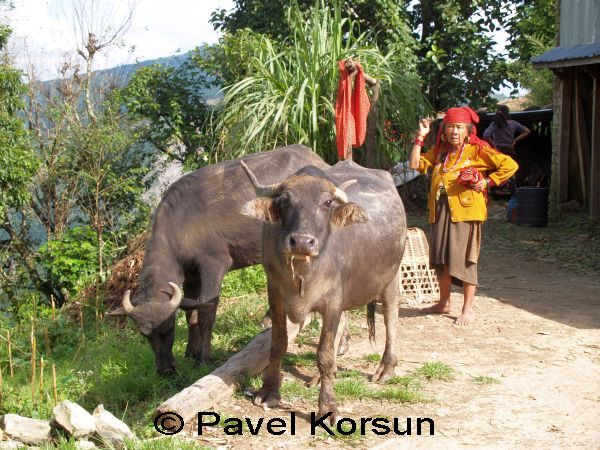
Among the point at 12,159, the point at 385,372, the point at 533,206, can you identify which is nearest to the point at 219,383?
the point at 385,372

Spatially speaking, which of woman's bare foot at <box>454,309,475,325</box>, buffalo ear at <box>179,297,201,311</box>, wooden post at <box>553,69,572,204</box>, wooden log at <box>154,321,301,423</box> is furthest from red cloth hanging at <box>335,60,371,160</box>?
wooden post at <box>553,69,572,204</box>

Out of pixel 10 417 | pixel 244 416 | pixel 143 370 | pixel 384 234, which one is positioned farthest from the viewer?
pixel 143 370

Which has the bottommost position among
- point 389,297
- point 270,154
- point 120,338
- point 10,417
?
point 120,338

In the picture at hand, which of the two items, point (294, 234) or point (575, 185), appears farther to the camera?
point (575, 185)

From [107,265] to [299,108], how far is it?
3.39 m

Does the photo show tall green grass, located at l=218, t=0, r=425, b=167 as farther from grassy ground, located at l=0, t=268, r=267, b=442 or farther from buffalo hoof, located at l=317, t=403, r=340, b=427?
buffalo hoof, located at l=317, t=403, r=340, b=427

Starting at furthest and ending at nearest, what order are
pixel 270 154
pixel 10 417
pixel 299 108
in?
pixel 299 108 → pixel 270 154 → pixel 10 417

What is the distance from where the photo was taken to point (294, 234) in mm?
3838

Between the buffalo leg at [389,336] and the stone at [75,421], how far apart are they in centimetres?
212

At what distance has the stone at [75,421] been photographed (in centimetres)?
402

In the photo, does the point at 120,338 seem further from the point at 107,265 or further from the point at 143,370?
the point at 107,265

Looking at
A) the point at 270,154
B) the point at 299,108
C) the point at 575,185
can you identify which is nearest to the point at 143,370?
the point at 270,154

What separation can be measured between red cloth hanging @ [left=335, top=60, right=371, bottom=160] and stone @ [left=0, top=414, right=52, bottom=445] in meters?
4.40

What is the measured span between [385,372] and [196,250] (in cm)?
183
